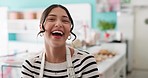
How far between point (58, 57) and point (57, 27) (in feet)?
0.55

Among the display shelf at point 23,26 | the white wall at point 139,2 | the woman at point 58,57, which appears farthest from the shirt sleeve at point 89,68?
the display shelf at point 23,26

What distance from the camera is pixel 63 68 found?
1072 mm

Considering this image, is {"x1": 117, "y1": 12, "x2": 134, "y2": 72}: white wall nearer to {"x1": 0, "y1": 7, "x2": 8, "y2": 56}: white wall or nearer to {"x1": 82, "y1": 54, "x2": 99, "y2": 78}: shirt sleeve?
{"x1": 0, "y1": 7, "x2": 8, "y2": 56}: white wall

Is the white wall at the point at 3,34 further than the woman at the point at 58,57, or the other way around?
the white wall at the point at 3,34

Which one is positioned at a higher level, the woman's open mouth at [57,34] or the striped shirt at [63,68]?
the woman's open mouth at [57,34]

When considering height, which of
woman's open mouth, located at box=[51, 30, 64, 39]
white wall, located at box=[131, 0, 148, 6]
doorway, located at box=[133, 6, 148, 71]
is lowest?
doorway, located at box=[133, 6, 148, 71]

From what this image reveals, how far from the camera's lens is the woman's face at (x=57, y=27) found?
1.00 metres

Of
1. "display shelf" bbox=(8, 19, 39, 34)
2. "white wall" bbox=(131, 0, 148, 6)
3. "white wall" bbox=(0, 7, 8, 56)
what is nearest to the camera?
→ "white wall" bbox=(0, 7, 8, 56)

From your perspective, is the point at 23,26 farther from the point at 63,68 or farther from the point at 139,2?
the point at 63,68

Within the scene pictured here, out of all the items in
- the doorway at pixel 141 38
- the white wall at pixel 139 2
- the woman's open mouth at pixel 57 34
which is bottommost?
the doorway at pixel 141 38

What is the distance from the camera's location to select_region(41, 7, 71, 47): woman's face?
1.00m

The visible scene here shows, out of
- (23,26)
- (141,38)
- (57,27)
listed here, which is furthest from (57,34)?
(23,26)

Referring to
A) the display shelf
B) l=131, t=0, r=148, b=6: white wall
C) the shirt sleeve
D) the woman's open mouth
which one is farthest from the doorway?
the woman's open mouth

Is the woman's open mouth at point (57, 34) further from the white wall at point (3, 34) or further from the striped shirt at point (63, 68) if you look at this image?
the white wall at point (3, 34)
